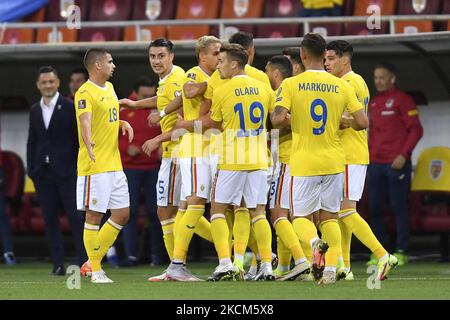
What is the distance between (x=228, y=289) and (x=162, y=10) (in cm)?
906

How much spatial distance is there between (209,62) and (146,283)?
2.06 metres

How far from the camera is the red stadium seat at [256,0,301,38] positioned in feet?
57.2

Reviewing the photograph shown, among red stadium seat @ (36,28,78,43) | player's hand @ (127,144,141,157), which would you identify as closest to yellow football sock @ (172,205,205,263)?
player's hand @ (127,144,141,157)

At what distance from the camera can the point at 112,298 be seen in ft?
30.9

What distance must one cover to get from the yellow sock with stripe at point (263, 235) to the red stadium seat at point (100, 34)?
7404 millimetres

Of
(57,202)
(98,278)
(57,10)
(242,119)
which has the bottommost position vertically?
(98,278)

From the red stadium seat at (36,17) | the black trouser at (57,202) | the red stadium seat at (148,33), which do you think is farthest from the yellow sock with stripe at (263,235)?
the red stadium seat at (36,17)

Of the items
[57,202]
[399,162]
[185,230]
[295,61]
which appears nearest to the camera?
[185,230]

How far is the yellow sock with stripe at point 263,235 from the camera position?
11289 mm

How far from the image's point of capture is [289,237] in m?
11.4

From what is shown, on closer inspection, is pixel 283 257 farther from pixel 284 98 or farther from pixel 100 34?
pixel 100 34

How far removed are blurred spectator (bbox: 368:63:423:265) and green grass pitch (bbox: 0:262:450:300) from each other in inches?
71.3

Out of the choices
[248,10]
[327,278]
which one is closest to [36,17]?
[248,10]

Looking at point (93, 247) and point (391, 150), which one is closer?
point (93, 247)
